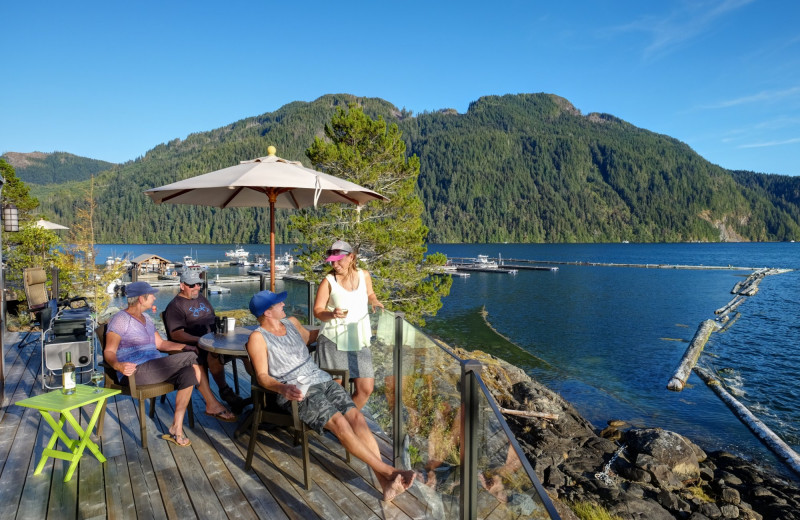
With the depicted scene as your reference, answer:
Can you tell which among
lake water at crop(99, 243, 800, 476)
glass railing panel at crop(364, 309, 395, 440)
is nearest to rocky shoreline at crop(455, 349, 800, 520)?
lake water at crop(99, 243, 800, 476)

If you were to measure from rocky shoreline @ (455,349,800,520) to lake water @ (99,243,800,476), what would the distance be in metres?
2.20

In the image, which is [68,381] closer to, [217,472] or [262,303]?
[217,472]

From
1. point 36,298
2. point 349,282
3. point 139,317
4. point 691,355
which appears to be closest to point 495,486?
point 349,282

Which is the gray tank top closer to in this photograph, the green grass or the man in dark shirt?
the man in dark shirt

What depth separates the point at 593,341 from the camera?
30453mm

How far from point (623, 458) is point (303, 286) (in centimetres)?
1035

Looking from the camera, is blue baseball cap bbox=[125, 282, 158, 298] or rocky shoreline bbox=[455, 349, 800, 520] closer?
blue baseball cap bbox=[125, 282, 158, 298]

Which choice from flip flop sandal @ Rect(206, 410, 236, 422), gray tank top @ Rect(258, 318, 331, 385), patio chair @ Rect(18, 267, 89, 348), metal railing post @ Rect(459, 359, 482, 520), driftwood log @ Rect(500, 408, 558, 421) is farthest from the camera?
driftwood log @ Rect(500, 408, 558, 421)

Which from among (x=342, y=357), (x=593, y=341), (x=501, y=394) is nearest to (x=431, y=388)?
(x=342, y=357)

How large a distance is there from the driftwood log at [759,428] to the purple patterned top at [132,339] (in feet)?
52.7

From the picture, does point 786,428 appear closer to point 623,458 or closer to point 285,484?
point 623,458

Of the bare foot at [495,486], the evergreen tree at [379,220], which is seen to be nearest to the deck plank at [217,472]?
the bare foot at [495,486]

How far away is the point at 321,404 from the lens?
3.40m

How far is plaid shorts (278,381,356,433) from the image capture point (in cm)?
334
